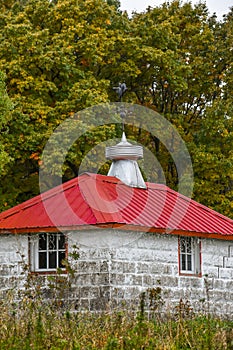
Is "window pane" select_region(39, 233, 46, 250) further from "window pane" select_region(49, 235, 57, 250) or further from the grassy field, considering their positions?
the grassy field

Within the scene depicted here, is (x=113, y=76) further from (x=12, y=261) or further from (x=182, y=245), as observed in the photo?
(x=12, y=261)

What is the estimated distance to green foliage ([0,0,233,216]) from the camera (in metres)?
27.4

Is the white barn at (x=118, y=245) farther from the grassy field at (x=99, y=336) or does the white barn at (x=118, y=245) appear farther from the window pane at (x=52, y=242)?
the grassy field at (x=99, y=336)

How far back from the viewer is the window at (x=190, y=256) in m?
20.8

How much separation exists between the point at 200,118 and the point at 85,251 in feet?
51.3

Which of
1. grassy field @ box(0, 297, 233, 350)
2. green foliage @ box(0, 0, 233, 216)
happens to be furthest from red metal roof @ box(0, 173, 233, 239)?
grassy field @ box(0, 297, 233, 350)

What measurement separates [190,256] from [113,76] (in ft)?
38.0

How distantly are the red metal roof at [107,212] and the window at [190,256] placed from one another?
0.37 meters

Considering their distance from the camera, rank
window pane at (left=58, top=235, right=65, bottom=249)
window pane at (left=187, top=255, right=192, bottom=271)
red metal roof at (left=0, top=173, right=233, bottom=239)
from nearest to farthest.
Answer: red metal roof at (left=0, top=173, right=233, bottom=239) < window pane at (left=58, top=235, right=65, bottom=249) < window pane at (left=187, top=255, right=192, bottom=271)

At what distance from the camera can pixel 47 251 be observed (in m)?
19.7

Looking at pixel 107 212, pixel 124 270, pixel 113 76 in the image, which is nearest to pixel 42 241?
pixel 107 212

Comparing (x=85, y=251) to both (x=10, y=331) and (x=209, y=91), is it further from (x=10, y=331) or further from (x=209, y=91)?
(x=209, y=91)

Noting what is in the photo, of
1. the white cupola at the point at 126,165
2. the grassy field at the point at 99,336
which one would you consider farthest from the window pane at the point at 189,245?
the grassy field at the point at 99,336

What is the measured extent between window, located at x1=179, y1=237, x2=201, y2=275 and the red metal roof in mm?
371
